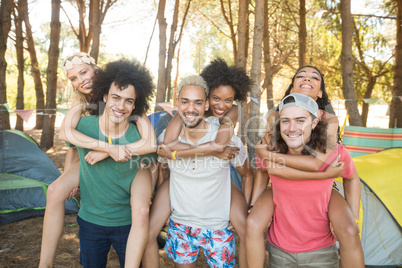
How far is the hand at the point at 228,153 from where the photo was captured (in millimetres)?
2352

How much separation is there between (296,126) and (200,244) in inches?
45.5

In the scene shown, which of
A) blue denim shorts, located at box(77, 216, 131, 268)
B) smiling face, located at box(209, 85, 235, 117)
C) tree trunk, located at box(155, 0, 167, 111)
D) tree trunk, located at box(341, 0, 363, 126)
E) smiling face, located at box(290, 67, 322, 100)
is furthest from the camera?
tree trunk, located at box(155, 0, 167, 111)

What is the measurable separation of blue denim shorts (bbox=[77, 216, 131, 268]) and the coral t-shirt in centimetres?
117

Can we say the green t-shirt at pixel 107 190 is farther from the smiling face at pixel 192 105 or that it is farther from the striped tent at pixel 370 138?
the striped tent at pixel 370 138

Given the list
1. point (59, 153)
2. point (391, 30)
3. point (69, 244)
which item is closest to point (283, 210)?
point (69, 244)

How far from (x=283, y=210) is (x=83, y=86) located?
2384mm

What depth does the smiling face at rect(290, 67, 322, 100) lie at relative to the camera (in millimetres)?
3059

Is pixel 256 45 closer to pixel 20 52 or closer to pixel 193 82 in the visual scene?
pixel 193 82

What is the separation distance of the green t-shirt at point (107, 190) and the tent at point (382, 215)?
2.66 meters

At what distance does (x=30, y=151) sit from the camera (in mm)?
5129

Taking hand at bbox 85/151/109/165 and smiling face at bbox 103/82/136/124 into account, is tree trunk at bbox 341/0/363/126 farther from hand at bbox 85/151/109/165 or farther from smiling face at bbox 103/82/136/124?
hand at bbox 85/151/109/165

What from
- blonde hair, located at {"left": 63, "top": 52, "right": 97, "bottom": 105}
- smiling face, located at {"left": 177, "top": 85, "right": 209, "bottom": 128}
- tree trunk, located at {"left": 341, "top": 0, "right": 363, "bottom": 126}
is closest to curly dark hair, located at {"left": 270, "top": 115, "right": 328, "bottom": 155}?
smiling face, located at {"left": 177, "top": 85, "right": 209, "bottom": 128}

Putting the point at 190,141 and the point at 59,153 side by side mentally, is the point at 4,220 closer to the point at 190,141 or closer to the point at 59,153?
the point at 190,141

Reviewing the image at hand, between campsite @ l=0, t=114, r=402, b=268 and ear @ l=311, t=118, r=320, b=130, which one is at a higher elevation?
ear @ l=311, t=118, r=320, b=130
